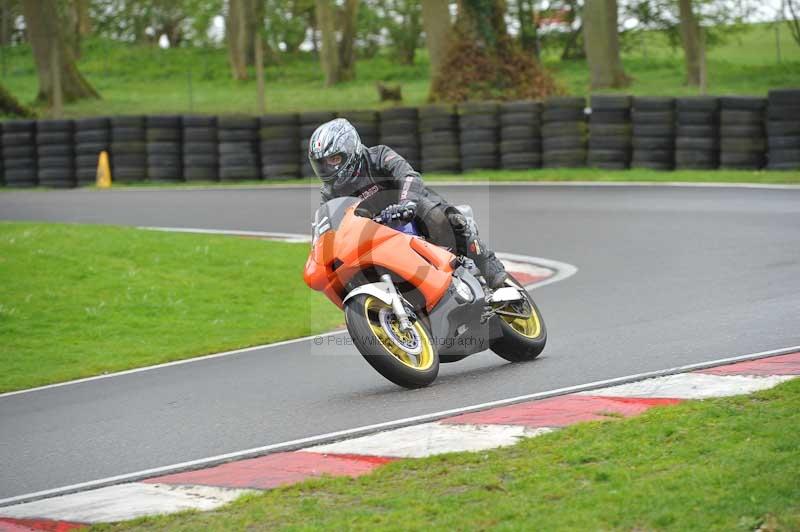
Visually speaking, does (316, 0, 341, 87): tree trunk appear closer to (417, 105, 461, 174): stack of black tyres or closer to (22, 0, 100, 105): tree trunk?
(22, 0, 100, 105): tree trunk

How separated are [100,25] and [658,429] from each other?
64.5 m

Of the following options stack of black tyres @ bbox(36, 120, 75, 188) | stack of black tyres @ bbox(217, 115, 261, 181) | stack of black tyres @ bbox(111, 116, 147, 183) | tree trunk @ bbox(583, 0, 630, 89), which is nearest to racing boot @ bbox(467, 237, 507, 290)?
stack of black tyres @ bbox(217, 115, 261, 181)

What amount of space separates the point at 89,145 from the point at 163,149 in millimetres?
1630

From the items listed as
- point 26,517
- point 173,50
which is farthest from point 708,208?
point 173,50

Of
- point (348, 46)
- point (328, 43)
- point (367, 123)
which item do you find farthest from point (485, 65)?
Answer: point (348, 46)

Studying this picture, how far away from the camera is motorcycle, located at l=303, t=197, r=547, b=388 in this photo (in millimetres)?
7305

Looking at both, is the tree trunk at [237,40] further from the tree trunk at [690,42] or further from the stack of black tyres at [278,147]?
the stack of black tyres at [278,147]

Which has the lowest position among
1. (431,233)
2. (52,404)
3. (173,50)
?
(52,404)

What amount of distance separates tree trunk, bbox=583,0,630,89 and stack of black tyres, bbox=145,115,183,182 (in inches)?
479

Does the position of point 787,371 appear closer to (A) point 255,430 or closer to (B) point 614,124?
(A) point 255,430

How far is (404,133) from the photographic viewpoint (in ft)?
77.0

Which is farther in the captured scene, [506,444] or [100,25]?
[100,25]

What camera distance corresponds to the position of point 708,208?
16.7 metres

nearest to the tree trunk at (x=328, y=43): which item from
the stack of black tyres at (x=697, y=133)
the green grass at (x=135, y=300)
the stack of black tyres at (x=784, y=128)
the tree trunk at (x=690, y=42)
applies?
the tree trunk at (x=690, y=42)
